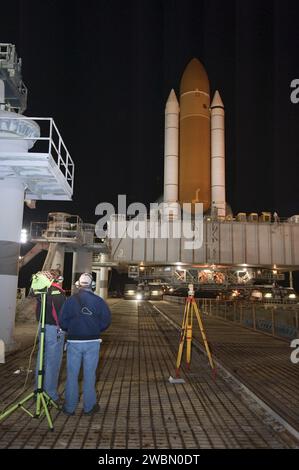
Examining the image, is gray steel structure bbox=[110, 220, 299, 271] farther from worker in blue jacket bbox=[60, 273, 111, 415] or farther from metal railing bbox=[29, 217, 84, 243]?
worker in blue jacket bbox=[60, 273, 111, 415]

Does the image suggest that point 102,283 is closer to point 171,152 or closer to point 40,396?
point 171,152

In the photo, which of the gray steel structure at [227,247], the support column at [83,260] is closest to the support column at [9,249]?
the support column at [83,260]

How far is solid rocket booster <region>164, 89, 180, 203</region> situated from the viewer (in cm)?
4353

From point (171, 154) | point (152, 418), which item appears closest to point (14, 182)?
point (152, 418)

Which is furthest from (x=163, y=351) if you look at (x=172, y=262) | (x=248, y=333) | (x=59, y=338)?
(x=172, y=262)

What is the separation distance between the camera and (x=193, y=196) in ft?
142

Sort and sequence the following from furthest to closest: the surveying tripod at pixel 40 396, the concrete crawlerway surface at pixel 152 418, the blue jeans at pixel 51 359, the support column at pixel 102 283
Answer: the support column at pixel 102 283 → the blue jeans at pixel 51 359 → the surveying tripod at pixel 40 396 → the concrete crawlerway surface at pixel 152 418

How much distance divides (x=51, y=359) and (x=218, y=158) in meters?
40.8

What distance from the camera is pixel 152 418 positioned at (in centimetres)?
555

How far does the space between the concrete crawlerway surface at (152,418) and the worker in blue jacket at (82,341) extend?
27 centimetres

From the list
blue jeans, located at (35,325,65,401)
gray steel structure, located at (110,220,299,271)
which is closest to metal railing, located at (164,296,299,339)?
blue jeans, located at (35,325,65,401)

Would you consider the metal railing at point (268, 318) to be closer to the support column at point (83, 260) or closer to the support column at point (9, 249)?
the support column at point (9, 249)

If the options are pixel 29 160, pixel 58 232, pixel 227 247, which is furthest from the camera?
pixel 227 247

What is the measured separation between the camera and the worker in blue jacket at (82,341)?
5.52 metres
